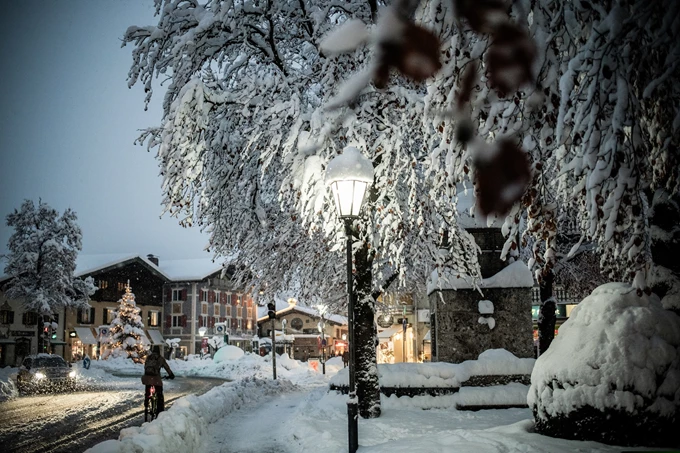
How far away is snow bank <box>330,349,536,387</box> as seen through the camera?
12445mm

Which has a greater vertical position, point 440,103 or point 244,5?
point 244,5

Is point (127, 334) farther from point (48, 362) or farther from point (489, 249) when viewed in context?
point (489, 249)

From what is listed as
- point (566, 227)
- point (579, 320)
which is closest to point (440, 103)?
point (579, 320)

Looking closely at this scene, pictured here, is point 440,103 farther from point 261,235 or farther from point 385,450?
point 261,235

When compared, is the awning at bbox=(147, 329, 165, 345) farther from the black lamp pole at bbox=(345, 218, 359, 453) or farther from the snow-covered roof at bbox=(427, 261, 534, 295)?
the black lamp pole at bbox=(345, 218, 359, 453)

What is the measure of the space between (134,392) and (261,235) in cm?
1194

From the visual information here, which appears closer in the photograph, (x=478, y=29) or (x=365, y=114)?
(x=478, y=29)

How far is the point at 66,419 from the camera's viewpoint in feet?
45.1

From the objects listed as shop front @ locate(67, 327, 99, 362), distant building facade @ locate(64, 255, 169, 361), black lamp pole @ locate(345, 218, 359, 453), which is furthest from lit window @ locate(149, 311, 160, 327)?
black lamp pole @ locate(345, 218, 359, 453)

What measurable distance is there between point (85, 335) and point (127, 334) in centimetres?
690

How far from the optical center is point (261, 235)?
1495cm

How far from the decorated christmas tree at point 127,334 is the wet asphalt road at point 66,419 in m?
28.6

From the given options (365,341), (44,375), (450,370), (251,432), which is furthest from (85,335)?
(365,341)

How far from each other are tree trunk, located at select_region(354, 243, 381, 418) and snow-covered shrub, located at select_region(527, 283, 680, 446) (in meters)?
4.50
